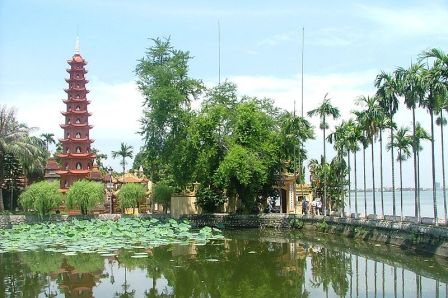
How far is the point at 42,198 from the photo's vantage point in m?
43.3

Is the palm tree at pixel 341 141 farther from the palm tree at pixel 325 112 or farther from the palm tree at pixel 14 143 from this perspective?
the palm tree at pixel 14 143

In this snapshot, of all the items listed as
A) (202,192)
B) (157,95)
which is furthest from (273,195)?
(157,95)

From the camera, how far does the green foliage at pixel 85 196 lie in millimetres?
43594

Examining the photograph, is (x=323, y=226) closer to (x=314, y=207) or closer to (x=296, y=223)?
(x=296, y=223)

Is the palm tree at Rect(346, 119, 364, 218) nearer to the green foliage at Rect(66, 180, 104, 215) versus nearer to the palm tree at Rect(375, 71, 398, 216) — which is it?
the palm tree at Rect(375, 71, 398, 216)

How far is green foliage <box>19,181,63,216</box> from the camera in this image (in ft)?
142

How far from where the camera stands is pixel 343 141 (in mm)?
37812

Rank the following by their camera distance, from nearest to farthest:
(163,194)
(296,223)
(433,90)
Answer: (433,90)
(296,223)
(163,194)

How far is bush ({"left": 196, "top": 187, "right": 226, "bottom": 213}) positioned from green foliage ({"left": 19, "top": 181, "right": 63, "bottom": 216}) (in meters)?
11.6

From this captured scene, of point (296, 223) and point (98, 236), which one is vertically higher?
point (296, 223)

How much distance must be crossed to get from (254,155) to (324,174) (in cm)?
578

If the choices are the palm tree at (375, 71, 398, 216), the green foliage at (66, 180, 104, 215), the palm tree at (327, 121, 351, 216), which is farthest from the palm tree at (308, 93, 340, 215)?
the green foliage at (66, 180, 104, 215)

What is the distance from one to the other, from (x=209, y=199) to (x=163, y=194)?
542cm

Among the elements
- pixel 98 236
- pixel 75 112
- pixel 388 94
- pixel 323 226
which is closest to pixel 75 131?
pixel 75 112
